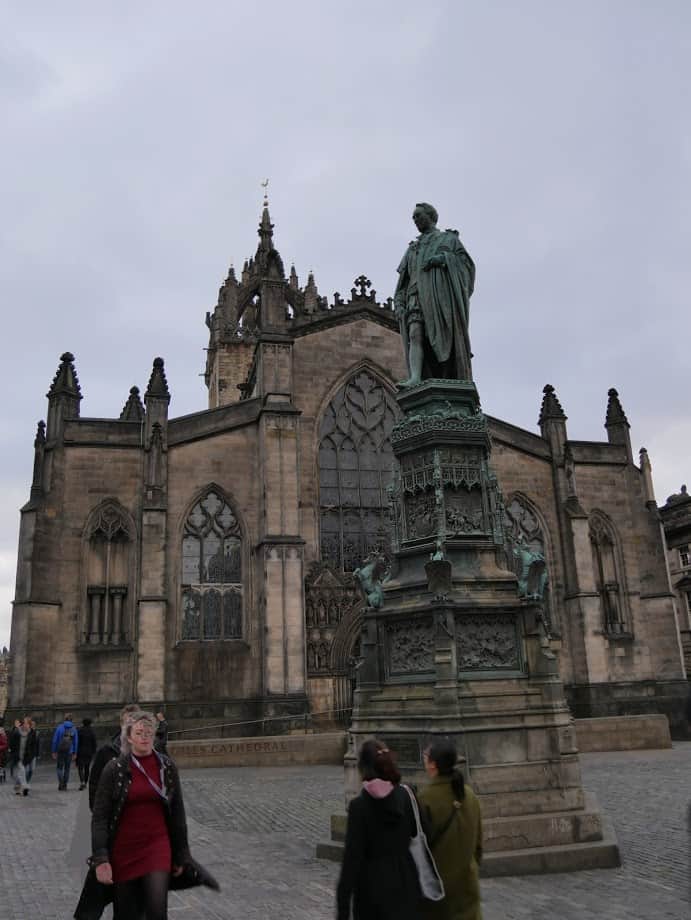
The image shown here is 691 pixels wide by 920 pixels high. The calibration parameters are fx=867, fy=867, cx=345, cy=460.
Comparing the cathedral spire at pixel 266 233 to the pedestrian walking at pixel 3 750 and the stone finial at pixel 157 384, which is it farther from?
the pedestrian walking at pixel 3 750

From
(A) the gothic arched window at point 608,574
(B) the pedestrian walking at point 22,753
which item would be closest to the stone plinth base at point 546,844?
(B) the pedestrian walking at point 22,753

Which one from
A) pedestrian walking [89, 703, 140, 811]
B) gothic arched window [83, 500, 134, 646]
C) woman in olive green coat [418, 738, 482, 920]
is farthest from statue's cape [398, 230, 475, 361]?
gothic arched window [83, 500, 134, 646]

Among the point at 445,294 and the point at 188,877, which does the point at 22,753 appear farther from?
the point at 188,877

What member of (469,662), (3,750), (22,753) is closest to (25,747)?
(22,753)

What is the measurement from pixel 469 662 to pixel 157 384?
20.4m

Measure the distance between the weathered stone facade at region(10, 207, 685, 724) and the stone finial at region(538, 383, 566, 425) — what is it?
6 cm

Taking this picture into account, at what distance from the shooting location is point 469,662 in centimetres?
880

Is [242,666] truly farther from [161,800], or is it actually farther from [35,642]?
[161,800]

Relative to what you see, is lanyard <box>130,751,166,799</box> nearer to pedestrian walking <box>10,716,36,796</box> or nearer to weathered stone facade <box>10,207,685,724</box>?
pedestrian walking <box>10,716,36,796</box>

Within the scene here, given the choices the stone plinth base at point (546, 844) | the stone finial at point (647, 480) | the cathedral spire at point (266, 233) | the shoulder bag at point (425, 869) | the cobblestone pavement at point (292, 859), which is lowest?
the cobblestone pavement at point (292, 859)

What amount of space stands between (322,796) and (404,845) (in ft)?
37.8

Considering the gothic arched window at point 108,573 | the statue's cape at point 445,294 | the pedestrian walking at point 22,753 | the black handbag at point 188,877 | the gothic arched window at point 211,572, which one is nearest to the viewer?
the black handbag at point 188,877

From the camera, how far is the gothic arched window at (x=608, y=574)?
1198 inches

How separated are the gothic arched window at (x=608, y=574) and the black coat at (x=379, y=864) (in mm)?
27473
